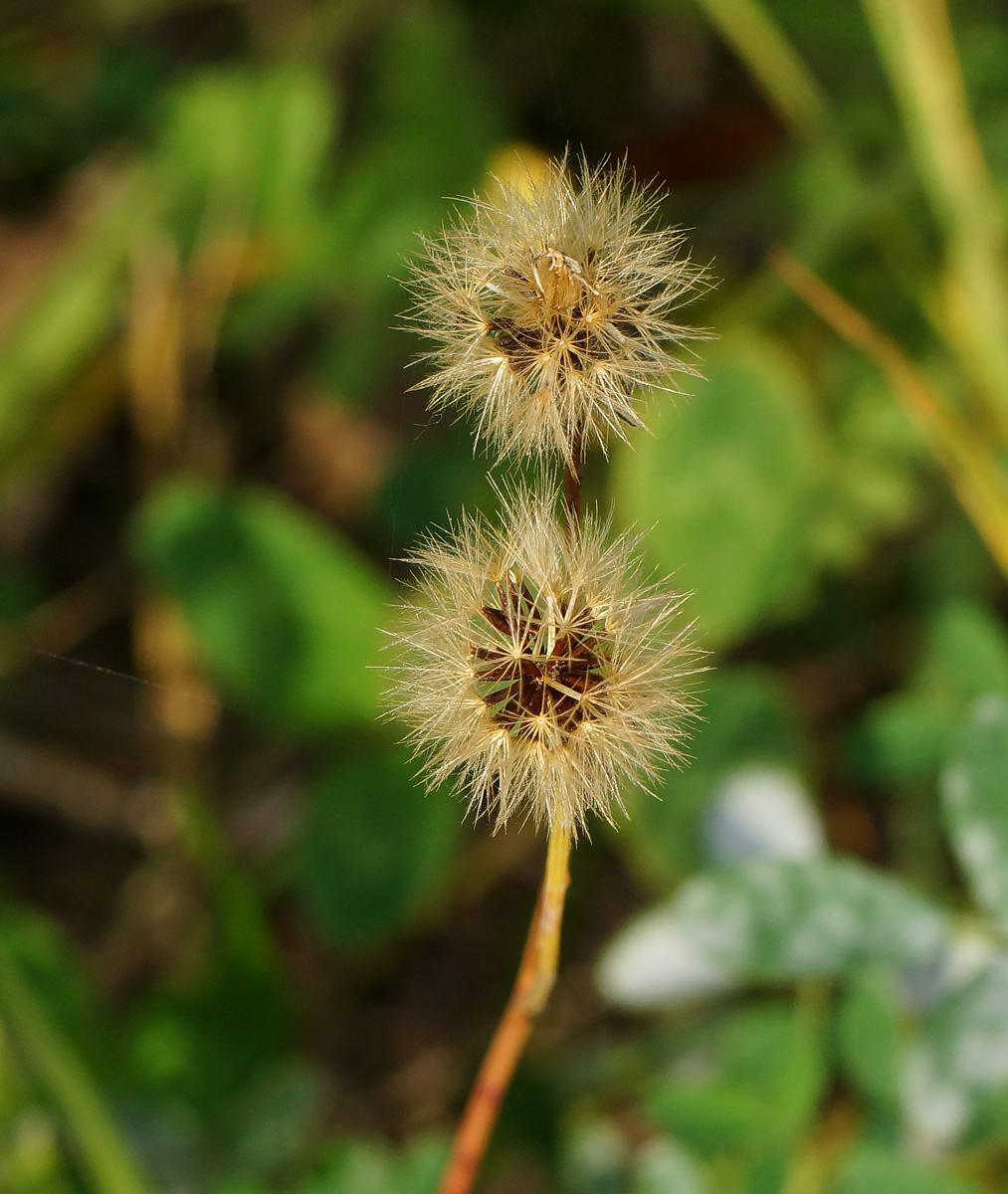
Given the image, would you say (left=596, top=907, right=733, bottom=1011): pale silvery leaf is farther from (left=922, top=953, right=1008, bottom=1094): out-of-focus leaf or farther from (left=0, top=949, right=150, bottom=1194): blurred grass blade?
(left=0, top=949, right=150, bottom=1194): blurred grass blade

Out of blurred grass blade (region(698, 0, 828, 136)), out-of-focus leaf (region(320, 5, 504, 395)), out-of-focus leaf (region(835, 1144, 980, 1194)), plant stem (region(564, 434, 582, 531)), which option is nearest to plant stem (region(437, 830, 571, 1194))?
plant stem (region(564, 434, 582, 531))

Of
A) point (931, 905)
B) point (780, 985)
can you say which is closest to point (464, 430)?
point (780, 985)

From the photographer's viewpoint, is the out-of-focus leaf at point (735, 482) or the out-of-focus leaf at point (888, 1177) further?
the out-of-focus leaf at point (735, 482)

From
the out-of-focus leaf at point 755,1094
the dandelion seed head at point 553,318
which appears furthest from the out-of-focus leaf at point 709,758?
the dandelion seed head at point 553,318

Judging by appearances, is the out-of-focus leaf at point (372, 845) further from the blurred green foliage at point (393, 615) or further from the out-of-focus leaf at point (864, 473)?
the out-of-focus leaf at point (864, 473)

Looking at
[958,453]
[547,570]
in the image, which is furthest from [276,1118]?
[958,453]

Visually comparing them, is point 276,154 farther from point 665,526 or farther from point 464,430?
point 665,526
